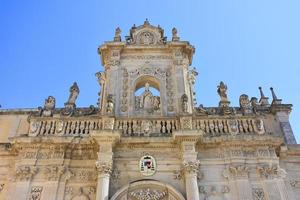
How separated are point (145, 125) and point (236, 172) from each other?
328cm

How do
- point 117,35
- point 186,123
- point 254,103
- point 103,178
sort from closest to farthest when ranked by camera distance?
1. point 103,178
2. point 186,123
3. point 254,103
4. point 117,35

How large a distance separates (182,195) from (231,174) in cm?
176

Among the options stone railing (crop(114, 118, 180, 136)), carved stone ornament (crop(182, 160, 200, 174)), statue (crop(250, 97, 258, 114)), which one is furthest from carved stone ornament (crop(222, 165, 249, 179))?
statue (crop(250, 97, 258, 114))

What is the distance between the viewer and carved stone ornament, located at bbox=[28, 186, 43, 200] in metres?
10.9

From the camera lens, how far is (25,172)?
1128 centimetres

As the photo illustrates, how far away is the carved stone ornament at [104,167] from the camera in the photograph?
10961 mm

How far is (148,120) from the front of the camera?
1248cm

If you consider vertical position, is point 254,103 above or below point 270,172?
above

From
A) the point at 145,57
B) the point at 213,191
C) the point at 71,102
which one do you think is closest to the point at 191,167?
the point at 213,191

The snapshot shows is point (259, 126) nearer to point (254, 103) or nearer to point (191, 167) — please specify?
point (254, 103)

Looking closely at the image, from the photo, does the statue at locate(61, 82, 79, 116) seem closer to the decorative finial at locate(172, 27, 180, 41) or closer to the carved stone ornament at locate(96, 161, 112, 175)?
the carved stone ornament at locate(96, 161, 112, 175)

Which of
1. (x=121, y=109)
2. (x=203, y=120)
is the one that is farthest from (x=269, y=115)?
(x=121, y=109)

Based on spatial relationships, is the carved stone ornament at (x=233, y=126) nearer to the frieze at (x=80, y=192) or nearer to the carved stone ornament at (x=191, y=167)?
the carved stone ornament at (x=191, y=167)

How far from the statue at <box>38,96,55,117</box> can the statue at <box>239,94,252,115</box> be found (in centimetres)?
677
